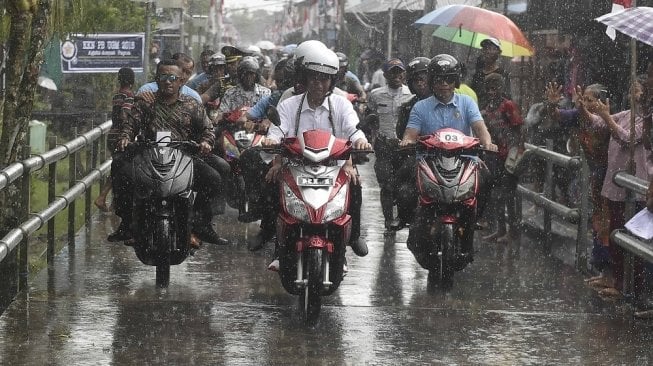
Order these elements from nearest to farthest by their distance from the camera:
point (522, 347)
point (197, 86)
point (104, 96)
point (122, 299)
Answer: point (522, 347) < point (122, 299) < point (197, 86) < point (104, 96)

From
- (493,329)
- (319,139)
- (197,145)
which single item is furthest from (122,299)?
(493,329)

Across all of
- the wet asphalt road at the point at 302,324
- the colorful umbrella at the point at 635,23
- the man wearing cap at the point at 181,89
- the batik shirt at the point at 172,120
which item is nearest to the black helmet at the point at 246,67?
the man wearing cap at the point at 181,89

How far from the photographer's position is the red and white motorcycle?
848cm

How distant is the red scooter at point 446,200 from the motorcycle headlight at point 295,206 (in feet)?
5.13

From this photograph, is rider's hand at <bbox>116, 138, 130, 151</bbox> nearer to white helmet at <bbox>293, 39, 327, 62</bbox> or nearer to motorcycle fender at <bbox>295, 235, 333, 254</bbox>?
white helmet at <bbox>293, 39, 327, 62</bbox>

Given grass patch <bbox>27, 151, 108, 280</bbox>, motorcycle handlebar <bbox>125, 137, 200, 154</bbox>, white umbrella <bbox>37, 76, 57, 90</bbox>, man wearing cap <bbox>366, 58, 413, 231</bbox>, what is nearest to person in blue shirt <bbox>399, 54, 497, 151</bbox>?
motorcycle handlebar <bbox>125, 137, 200, 154</bbox>

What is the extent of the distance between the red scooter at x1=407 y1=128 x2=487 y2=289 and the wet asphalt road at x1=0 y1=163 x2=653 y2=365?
280 mm

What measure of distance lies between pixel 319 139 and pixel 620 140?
8.08 feet

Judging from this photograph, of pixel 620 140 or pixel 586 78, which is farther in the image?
pixel 586 78

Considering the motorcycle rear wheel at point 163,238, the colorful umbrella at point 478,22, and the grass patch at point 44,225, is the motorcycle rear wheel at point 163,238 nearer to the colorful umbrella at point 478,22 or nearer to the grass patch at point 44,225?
the grass patch at point 44,225

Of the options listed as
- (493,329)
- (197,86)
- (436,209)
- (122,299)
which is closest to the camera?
(493,329)

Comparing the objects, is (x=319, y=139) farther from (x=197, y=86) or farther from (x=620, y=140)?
(x=197, y=86)

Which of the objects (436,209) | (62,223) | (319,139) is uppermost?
(319,139)

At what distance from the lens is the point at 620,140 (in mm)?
9789
